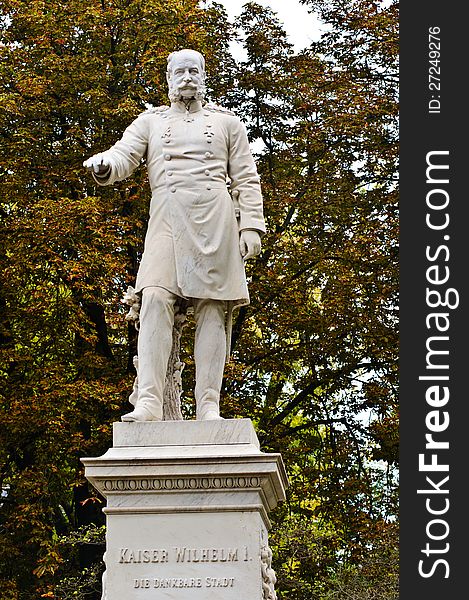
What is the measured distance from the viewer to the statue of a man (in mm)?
8805

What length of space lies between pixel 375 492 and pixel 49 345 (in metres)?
5.02

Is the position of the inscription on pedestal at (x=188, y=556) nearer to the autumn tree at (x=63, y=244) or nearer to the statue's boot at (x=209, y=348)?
the statue's boot at (x=209, y=348)

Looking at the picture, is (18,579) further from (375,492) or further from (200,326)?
(200,326)

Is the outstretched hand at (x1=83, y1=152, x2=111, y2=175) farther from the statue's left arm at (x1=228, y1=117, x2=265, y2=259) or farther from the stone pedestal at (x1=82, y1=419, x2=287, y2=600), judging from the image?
the stone pedestal at (x1=82, y1=419, x2=287, y2=600)

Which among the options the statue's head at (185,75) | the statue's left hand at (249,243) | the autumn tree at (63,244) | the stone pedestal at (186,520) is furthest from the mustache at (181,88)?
the autumn tree at (63,244)

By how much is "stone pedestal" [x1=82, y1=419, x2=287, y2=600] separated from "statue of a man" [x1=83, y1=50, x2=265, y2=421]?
0.45m

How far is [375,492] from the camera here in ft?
63.7

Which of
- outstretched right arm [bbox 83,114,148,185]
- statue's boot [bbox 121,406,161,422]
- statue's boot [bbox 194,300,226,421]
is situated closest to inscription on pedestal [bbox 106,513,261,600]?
statue's boot [bbox 121,406,161,422]

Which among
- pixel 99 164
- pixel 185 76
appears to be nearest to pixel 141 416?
pixel 99 164

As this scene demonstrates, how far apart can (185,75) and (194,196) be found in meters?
0.85

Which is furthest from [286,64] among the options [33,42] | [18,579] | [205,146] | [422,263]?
[205,146]

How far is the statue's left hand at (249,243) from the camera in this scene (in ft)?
29.3

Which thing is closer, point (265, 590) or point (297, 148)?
point (265, 590)

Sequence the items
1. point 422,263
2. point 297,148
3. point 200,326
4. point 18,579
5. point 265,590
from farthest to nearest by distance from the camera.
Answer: point 297,148 < point 18,579 < point 422,263 < point 200,326 < point 265,590
